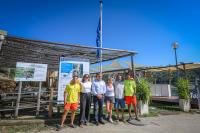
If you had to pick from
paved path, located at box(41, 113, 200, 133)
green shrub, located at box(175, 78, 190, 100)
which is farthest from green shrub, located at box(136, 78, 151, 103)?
green shrub, located at box(175, 78, 190, 100)

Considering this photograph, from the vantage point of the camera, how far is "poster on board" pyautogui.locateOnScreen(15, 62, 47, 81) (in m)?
6.46

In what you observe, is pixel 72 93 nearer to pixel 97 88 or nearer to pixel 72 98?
pixel 72 98

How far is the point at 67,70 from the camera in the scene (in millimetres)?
7125

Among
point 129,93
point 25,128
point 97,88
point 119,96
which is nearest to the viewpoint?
point 25,128

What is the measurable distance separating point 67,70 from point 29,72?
1480 mm

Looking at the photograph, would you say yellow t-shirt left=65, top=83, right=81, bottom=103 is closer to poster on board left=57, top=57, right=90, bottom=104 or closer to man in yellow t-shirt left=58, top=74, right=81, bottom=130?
man in yellow t-shirt left=58, top=74, right=81, bottom=130

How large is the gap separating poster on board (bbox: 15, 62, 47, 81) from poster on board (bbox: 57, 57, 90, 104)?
75cm

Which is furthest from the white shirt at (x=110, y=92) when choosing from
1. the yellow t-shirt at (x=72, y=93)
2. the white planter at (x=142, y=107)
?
the white planter at (x=142, y=107)

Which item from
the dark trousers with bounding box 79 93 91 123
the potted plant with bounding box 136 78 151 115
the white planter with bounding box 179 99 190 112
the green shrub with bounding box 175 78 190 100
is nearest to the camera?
the dark trousers with bounding box 79 93 91 123

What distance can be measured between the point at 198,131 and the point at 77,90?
182 inches

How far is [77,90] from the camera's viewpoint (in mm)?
6410

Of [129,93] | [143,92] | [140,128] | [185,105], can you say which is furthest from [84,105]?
[185,105]

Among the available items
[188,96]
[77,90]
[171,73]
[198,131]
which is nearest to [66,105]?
[77,90]

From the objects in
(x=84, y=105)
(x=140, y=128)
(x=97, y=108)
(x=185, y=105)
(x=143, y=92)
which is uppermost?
(x=143, y=92)
